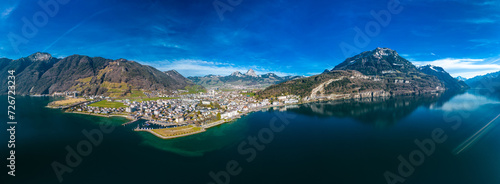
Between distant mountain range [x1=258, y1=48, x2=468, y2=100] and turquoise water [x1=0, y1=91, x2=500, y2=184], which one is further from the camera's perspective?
distant mountain range [x1=258, y1=48, x2=468, y2=100]

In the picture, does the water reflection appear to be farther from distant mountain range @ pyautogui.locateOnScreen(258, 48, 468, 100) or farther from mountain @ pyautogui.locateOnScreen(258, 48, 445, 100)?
distant mountain range @ pyautogui.locateOnScreen(258, 48, 468, 100)

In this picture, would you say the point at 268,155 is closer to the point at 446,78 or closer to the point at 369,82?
the point at 369,82

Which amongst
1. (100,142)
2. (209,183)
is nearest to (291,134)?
(209,183)

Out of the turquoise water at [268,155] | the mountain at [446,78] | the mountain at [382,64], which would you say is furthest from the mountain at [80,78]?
the mountain at [446,78]

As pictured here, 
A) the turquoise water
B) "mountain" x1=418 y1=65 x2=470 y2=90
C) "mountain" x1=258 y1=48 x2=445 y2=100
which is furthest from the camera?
"mountain" x1=418 y1=65 x2=470 y2=90

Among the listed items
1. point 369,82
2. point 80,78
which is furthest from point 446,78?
point 80,78

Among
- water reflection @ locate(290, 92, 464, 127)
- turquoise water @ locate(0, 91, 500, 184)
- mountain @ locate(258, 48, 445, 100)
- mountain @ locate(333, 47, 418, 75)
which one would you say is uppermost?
mountain @ locate(333, 47, 418, 75)

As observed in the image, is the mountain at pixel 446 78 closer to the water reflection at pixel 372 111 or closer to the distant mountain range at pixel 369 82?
the distant mountain range at pixel 369 82

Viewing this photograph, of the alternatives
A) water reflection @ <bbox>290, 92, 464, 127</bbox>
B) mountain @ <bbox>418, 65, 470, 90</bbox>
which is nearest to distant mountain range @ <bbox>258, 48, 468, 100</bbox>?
mountain @ <bbox>418, 65, 470, 90</bbox>
